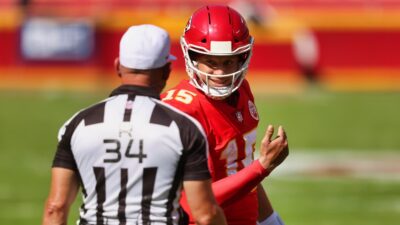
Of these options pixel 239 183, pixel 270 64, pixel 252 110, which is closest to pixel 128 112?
pixel 239 183

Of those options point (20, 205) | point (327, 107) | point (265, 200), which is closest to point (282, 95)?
point (327, 107)

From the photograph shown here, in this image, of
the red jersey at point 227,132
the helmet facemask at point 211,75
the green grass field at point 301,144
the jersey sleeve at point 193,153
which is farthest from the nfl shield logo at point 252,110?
the green grass field at point 301,144

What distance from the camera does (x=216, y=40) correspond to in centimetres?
592

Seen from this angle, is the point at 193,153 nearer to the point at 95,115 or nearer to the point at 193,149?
the point at 193,149

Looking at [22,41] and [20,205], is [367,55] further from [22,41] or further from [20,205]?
[20,205]

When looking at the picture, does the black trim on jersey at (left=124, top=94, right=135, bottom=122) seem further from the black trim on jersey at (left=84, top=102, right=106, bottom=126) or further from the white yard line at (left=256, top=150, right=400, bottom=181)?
the white yard line at (left=256, top=150, right=400, bottom=181)

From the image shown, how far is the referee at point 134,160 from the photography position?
4.97 metres

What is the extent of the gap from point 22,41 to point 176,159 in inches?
863

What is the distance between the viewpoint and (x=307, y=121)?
21188 millimetres

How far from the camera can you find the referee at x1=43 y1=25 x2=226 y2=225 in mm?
4973

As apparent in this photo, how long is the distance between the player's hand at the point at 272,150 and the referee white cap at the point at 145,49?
71cm

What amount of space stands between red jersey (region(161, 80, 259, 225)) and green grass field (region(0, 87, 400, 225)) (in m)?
5.35

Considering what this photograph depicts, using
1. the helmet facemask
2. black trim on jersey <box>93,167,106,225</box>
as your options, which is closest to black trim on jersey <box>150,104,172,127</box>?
black trim on jersey <box>93,167,106,225</box>

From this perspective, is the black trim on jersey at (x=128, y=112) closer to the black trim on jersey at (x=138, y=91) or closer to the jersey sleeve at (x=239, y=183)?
the black trim on jersey at (x=138, y=91)
